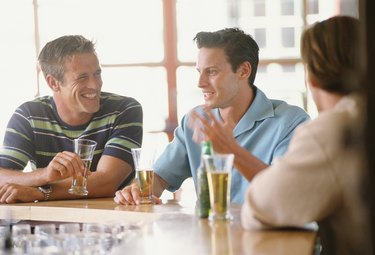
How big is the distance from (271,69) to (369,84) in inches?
227

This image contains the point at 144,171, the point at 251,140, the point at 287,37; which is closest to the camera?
the point at 144,171

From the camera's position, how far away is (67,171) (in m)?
2.90

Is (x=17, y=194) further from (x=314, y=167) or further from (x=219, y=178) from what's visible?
(x=314, y=167)

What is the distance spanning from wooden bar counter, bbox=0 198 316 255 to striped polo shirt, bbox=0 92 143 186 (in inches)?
26.4

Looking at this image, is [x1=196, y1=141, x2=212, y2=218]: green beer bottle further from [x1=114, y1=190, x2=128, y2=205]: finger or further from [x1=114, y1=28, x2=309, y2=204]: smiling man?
[x1=114, y1=190, x2=128, y2=205]: finger

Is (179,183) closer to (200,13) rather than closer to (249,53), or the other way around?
(249,53)

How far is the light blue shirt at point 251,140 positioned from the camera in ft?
9.50

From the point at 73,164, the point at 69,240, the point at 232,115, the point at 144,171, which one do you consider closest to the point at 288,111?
the point at 232,115

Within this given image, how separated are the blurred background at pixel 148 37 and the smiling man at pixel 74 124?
2.66m

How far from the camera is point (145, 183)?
2.64m

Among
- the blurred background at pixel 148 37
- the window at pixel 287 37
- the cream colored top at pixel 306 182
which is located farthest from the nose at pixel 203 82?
the window at pixel 287 37

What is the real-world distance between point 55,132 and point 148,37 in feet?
10.0

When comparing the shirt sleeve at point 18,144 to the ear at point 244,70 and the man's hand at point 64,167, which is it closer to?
the man's hand at point 64,167

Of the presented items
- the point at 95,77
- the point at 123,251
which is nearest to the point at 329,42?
the point at 123,251
